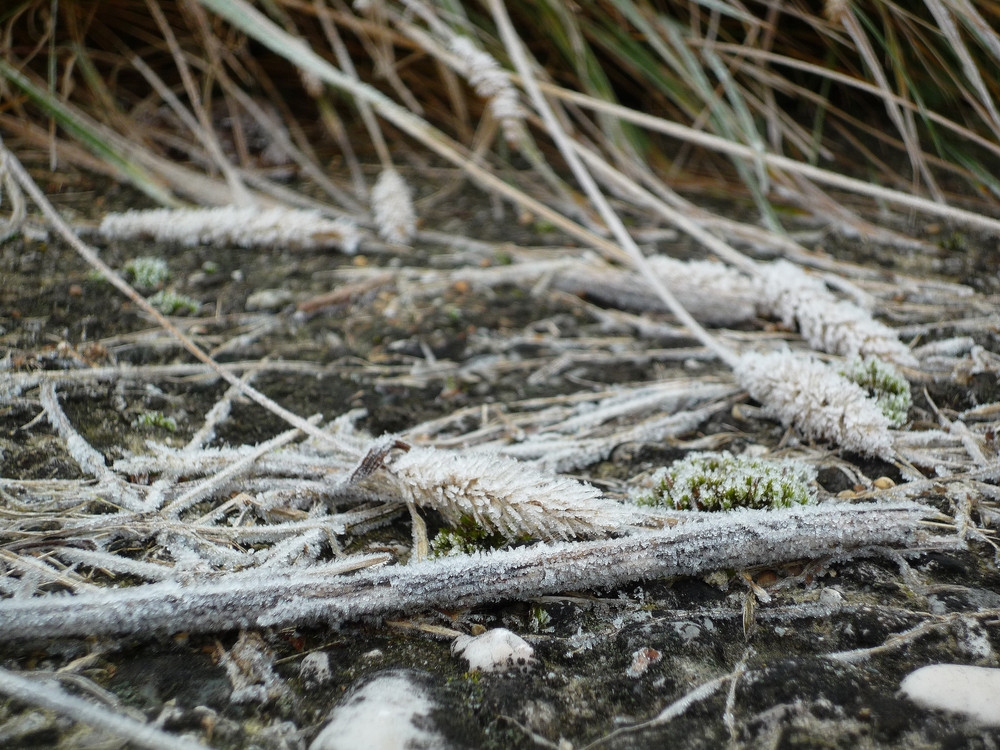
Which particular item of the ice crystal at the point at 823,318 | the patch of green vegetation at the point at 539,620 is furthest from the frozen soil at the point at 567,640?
the ice crystal at the point at 823,318

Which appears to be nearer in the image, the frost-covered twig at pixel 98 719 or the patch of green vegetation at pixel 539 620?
the frost-covered twig at pixel 98 719

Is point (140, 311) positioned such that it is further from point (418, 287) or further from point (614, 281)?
point (614, 281)

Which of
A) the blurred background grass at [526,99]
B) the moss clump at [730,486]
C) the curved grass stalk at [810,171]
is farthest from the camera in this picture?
the blurred background grass at [526,99]

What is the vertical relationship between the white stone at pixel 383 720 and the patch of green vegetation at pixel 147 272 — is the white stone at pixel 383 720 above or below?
Result: above

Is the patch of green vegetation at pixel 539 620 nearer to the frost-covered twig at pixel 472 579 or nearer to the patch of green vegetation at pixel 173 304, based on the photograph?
the frost-covered twig at pixel 472 579

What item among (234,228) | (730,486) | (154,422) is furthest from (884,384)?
(234,228)

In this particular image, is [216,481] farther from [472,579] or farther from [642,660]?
[642,660]

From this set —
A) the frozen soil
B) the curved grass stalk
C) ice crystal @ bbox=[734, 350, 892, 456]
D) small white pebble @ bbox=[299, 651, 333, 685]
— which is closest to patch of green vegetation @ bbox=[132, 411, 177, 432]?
the frozen soil
